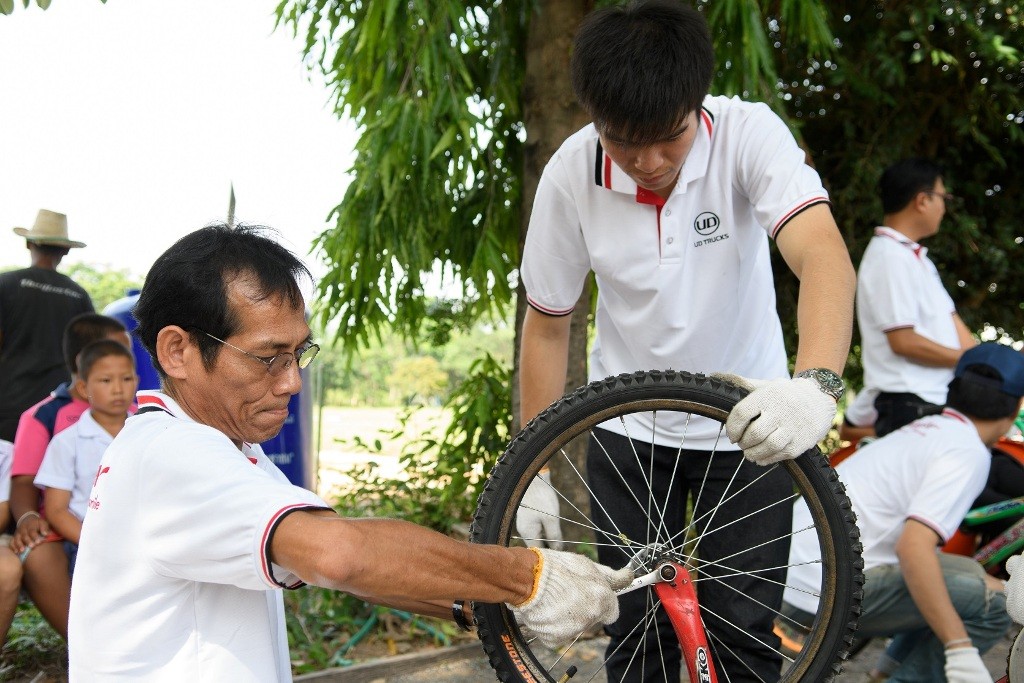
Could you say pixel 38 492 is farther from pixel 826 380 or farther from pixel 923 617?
pixel 923 617

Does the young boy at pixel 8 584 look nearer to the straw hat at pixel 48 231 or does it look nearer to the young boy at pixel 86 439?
the young boy at pixel 86 439

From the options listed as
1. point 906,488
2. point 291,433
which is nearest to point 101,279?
point 291,433

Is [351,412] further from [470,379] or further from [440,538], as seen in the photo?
[440,538]

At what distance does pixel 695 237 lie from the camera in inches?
70.7

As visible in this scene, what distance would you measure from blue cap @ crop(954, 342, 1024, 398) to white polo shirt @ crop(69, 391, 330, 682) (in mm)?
2373

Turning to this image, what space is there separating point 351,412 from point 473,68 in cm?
1693

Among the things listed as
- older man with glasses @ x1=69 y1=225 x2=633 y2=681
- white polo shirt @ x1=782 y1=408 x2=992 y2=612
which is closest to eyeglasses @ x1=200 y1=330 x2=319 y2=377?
older man with glasses @ x1=69 y1=225 x2=633 y2=681

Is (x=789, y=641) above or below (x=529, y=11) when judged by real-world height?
below

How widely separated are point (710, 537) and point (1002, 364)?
1.47 metres

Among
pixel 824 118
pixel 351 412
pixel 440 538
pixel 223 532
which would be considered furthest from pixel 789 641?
pixel 351 412

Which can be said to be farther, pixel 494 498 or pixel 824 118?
pixel 824 118

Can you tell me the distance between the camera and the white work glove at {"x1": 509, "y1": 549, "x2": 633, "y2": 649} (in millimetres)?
1357

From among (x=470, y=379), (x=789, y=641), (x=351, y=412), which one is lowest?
(x=351, y=412)

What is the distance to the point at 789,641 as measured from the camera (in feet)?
8.78
